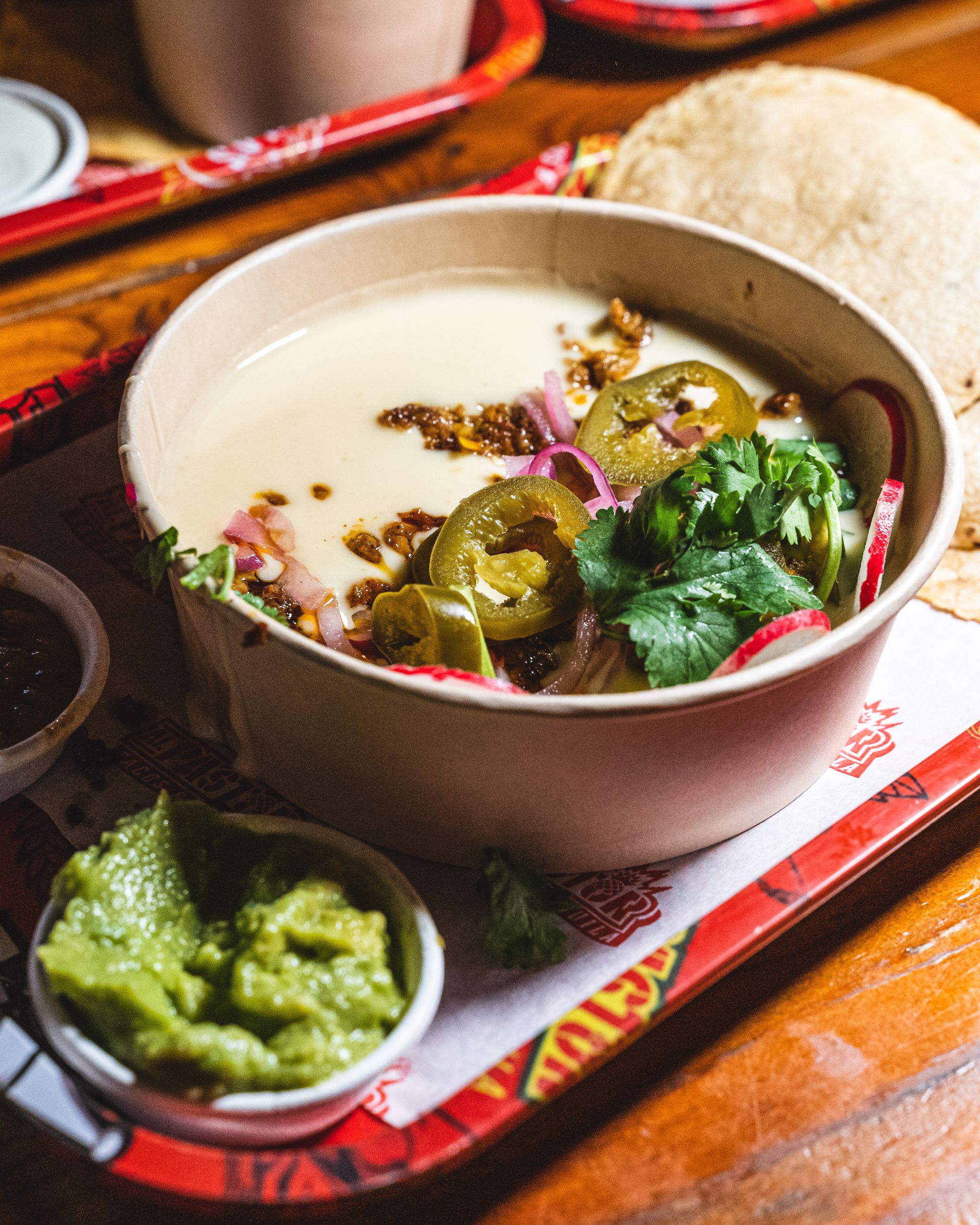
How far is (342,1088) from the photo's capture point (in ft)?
4.20

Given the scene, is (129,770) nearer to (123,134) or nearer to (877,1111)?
(877,1111)

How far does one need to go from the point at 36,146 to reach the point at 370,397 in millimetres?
1624

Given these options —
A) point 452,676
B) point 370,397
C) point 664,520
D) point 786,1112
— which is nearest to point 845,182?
point 370,397

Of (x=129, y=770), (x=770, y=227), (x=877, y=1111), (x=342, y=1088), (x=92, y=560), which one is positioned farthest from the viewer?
(x=770, y=227)

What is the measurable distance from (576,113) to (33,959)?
10.3 feet

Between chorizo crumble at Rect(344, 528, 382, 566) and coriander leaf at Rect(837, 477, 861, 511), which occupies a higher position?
coriander leaf at Rect(837, 477, 861, 511)

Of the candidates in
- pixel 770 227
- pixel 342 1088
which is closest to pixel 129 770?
pixel 342 1088

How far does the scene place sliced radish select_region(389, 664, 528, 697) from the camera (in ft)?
4.81

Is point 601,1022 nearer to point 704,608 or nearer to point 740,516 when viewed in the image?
point 704,608

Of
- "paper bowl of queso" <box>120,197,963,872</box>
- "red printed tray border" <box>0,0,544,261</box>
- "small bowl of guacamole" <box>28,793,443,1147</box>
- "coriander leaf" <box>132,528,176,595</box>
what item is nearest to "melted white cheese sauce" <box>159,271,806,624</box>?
"paper bowl of queso" <box>120,197,963,872</box>

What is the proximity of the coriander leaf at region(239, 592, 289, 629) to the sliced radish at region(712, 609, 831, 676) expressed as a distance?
0.63 m

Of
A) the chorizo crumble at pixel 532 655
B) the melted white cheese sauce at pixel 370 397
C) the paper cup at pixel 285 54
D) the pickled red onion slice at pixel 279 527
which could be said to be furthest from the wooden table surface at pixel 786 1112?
the paper cup at pixel 285 54

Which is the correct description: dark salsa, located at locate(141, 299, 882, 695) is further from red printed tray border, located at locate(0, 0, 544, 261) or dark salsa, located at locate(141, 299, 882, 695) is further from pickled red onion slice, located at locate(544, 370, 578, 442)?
red printed tray border, located at locate(0, 0, 544, 261)

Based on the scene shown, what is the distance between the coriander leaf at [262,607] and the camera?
1.63 metres
